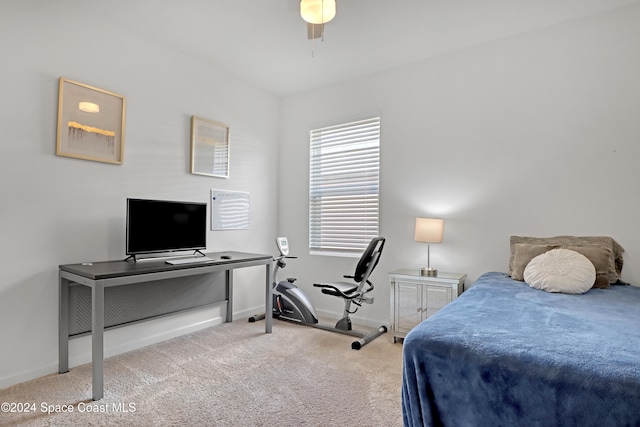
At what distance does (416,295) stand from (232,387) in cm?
176

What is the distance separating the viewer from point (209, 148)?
367cm

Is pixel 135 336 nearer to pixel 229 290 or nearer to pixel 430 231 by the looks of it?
pixel 229 290

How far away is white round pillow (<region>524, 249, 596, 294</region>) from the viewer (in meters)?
2.26

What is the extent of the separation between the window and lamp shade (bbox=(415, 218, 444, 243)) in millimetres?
713

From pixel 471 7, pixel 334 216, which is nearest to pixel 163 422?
pixel 334 216

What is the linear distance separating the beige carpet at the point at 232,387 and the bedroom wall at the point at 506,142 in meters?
1.18

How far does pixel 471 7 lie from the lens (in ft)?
8.59

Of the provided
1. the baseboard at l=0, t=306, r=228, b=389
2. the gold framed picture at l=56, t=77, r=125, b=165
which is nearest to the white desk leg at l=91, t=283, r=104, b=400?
the baseboard at l=0, t=306, r=228, b=389

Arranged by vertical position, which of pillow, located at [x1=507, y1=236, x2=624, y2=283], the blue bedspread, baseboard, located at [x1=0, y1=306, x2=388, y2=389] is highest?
pillow, located at [x1=507, y1=236, x2=624, y2=283]

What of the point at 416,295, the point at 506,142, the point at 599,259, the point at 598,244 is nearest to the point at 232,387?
the point at 416,295

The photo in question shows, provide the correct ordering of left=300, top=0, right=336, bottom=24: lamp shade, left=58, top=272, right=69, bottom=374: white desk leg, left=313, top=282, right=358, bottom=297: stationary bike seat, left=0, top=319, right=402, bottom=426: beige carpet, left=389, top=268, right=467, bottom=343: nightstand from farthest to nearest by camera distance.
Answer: left=313, top=282, right=358, bottom=297: stationary bike seat
left=389, top=268, right=467, bottom=343: nightstand
left=58, top=272, right=69, bottom=374: white desk leg
left=300, top=0, right=336, bottom=24: lamp shade
left=0, top=319, right=402, bottom=426: beige carpet

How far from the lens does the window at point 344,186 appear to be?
389cm

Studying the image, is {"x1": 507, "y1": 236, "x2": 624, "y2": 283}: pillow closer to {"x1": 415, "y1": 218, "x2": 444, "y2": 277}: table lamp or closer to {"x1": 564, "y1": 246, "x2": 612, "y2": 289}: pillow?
{"x1": 564, "y1": 246, "x2": 612, "y2": 289}: pillow

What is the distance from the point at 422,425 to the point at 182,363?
80.4 inches
